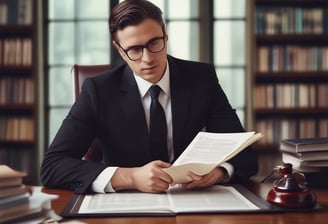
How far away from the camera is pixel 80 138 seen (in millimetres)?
1711

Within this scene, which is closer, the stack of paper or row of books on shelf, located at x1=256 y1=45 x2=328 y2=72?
the stack of paper

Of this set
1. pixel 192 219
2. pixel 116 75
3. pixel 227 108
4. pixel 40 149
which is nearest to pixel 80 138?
pixel 116 75

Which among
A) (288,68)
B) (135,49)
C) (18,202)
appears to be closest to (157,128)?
(135,49)

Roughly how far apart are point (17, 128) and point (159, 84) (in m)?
2.88

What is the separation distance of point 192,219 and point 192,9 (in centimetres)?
369

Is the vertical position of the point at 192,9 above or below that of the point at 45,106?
above

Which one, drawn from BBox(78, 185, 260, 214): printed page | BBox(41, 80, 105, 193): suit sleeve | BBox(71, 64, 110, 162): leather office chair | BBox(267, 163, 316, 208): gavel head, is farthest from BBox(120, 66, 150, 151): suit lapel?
BBox(267, 163, 316, 208): gavel head

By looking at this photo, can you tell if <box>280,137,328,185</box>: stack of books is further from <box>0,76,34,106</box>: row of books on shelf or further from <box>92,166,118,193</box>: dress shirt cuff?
<box>0,76,34,106</box>: row of books on shelf

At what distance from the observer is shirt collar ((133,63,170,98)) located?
1819 mm

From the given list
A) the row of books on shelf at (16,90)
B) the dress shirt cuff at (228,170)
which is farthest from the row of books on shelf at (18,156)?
the dress shirt cuff at (228,170)

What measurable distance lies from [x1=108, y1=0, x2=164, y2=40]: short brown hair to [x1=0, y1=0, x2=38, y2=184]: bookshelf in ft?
9.10

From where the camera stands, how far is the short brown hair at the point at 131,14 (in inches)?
67.3

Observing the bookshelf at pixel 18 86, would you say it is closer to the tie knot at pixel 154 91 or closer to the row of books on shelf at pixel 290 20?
the row of books on shelf at pixel 290 20

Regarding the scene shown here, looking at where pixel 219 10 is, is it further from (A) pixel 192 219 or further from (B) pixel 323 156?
(A) pixel 192 219
